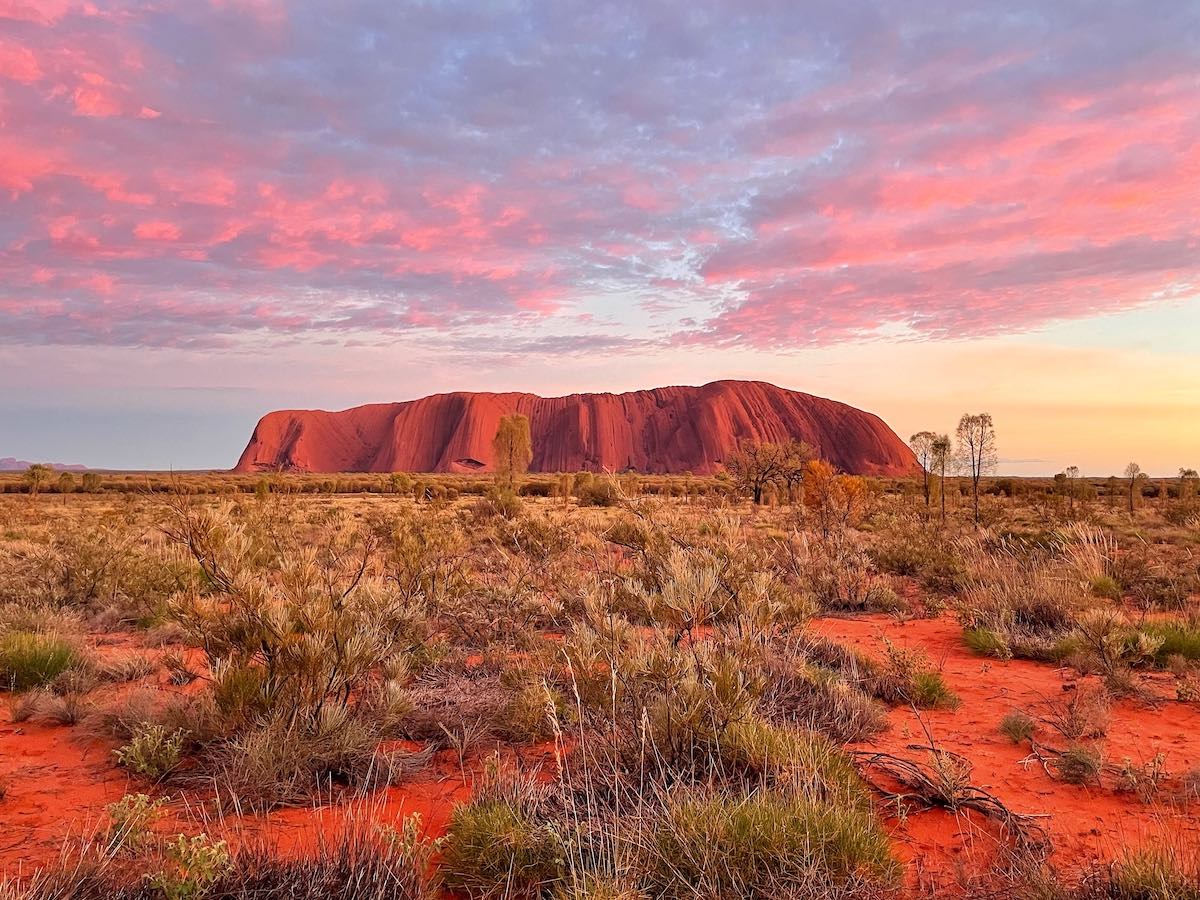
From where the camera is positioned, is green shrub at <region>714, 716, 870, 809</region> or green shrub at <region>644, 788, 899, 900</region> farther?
green shrub at <region>714, 716, 870, 809</region>

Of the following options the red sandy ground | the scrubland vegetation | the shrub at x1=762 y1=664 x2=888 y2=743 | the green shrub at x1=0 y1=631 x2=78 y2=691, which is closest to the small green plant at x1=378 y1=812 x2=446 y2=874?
the scrubland vegetation

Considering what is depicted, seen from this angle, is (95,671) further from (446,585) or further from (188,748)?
(446,585)

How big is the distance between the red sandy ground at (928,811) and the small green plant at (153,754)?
102 millimetres

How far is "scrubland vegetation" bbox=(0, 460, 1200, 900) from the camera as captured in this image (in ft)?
8.89

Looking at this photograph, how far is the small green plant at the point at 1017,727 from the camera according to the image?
4.77 meters

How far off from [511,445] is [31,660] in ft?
177

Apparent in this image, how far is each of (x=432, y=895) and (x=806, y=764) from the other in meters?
1.83

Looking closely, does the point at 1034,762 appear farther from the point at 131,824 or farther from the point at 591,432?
the point at 591,432

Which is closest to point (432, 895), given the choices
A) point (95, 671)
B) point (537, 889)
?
point (537, 889)

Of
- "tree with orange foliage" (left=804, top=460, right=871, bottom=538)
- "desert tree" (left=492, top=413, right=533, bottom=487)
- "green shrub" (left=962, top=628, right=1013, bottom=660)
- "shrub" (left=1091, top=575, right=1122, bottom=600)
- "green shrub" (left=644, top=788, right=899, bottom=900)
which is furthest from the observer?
"desert tree" (left=492, top=413, right=533, bottom=487)

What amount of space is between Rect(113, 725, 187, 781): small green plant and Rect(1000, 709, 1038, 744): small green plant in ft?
17.7

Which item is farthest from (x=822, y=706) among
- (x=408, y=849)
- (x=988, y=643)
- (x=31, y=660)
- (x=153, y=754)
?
(x=31, y=660)

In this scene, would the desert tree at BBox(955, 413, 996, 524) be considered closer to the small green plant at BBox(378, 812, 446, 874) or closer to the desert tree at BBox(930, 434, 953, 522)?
the desert tree at BBox(930, 434, 953, 522)

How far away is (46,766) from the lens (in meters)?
4.24
